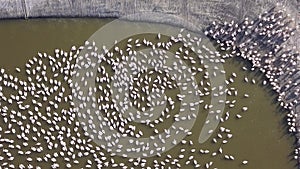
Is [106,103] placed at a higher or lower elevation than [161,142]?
higher

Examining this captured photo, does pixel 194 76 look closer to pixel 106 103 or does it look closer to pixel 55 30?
pixel 106 103

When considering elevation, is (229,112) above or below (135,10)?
below

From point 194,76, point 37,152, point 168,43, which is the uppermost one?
point 168,43

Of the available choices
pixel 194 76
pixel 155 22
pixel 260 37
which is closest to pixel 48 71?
pixel 155 22

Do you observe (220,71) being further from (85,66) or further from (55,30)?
(55,30)

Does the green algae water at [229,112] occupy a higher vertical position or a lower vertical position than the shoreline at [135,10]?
lower

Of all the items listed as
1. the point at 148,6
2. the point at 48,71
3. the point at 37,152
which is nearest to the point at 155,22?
the point at 148,6

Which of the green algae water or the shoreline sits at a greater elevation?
the shoreline
